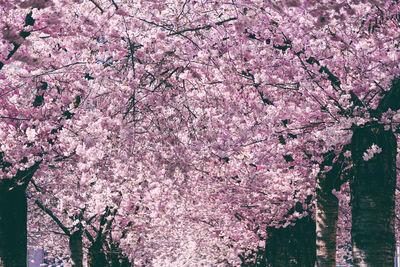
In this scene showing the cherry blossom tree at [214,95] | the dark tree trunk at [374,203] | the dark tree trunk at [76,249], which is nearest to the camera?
the dark tree trunk at [374,203]

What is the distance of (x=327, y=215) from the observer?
15.5 metres

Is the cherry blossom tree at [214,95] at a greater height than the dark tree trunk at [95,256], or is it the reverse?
the cherry blossom tree at [214,95]

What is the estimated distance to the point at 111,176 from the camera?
17.1m

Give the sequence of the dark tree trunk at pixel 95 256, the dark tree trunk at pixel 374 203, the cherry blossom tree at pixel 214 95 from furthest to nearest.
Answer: the dark tree trunk at pixel 95 256, the cherry blossom tree at pixel 214 95, the dark tree trunk at pixel 374 203

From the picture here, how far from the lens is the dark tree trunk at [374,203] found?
10414 mm

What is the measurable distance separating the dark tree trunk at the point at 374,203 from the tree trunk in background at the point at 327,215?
4080 millimetres

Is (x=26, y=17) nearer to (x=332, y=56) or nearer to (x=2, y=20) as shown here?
(x=2, y=20)

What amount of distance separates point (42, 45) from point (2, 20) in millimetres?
1886

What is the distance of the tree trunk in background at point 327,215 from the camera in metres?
Answer: 15.2

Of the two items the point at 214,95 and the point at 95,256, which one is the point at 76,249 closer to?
the point at 95,256

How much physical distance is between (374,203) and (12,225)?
27.7ft

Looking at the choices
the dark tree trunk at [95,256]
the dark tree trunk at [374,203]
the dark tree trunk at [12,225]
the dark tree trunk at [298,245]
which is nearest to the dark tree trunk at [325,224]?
the dark tree trunk at [298,245]

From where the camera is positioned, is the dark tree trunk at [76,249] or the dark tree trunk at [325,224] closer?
the dark tree trunk at [325,224]

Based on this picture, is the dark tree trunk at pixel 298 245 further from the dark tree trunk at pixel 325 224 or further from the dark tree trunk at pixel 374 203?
the dark tree trunk at pixel 374 203
